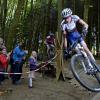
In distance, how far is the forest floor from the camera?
13391 mm

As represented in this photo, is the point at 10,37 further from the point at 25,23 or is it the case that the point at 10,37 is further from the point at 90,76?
the point at 25,23

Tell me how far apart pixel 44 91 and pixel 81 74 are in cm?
377

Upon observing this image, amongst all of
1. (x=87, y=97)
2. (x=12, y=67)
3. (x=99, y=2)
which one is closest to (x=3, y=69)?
(x=12, y=67)

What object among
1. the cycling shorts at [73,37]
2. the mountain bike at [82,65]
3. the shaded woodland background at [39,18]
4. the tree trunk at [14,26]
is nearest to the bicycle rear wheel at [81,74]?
the mountain bike at [82,65]

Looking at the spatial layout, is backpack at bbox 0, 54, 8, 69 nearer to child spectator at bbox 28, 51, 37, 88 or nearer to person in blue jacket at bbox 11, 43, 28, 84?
person in blue jacket at bbox 11, 43, 28, 84

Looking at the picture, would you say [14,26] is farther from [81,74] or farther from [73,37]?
[81,74]

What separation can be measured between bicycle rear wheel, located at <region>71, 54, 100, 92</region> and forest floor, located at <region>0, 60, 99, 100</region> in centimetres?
238

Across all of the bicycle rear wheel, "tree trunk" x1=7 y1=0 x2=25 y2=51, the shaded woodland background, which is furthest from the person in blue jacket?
the shaded woodland background

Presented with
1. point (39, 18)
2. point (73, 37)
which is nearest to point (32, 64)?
point (73, 37)

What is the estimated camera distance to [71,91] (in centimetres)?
1402

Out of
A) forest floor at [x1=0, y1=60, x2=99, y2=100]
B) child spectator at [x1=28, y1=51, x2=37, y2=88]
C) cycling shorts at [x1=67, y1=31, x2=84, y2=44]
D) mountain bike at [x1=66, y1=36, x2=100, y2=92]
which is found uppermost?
cycling shorts at [x1=67, y1=31, x2=84, y2=44]

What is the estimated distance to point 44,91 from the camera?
1395cm

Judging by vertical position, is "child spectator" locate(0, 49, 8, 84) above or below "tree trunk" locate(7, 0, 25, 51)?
below

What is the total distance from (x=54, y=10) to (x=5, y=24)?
10.4 ft
